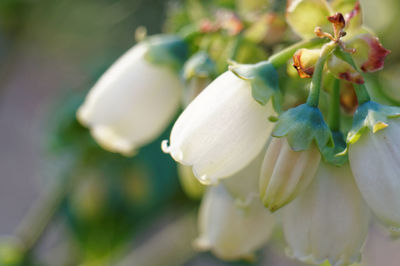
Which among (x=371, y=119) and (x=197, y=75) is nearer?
(x=371, y=119)

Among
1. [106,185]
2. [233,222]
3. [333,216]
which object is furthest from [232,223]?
[106,185]

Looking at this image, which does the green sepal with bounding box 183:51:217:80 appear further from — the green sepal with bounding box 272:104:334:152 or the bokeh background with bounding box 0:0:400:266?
the bokeh background with bounding box 0:0:400:266

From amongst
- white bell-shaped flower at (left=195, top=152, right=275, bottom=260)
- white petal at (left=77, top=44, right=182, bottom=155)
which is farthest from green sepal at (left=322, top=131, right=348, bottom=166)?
white petal at (left=77, top=44, right=182, bottom=155)

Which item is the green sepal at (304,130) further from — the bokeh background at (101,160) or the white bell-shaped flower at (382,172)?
the bokeh background at (101,160)

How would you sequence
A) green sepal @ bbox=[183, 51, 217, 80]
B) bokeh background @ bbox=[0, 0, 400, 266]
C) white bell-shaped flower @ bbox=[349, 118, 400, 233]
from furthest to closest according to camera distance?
bokeh background @ bbox=[0, 0, 400, 266]
green sepal @ bbox=[183, 51, 217, 80]
white bell-shaped flower @ bbox=[349, 118, 400, 233]

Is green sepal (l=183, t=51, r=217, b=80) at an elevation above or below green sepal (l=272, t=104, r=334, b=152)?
above

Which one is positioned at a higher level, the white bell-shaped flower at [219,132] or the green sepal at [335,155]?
the white bell-shaped flower at [219,132]

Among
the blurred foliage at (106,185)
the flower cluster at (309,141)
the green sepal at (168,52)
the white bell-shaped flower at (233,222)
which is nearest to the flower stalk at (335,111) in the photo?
the flower cluster at (309,141)

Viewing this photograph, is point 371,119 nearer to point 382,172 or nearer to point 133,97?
point 382,172
